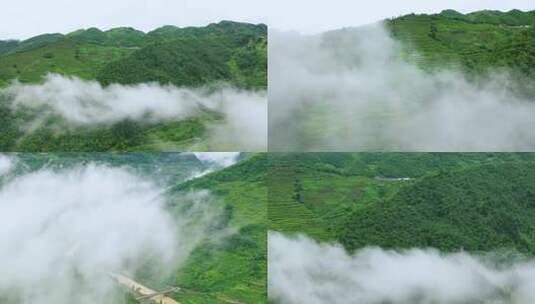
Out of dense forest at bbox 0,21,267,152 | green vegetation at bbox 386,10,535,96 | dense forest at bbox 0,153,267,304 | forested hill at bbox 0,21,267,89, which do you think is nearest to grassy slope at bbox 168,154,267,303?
dense forest at bbox 0,153,267,304

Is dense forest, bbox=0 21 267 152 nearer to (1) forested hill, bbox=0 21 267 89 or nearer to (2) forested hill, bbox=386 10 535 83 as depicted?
(1) forested hill, bbox=0 21 267 89

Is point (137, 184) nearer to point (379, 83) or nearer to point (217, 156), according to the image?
point (217, 156)

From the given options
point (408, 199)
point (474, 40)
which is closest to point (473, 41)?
point (474, 40)

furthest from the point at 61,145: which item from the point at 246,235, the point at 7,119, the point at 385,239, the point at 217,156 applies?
the point at 385,239

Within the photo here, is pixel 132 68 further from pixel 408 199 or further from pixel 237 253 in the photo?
pixel 408 199

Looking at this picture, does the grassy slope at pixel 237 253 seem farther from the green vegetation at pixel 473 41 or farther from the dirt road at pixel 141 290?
the green vegetation at pixel 473 41

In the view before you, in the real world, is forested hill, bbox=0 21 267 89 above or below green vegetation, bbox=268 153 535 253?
above
